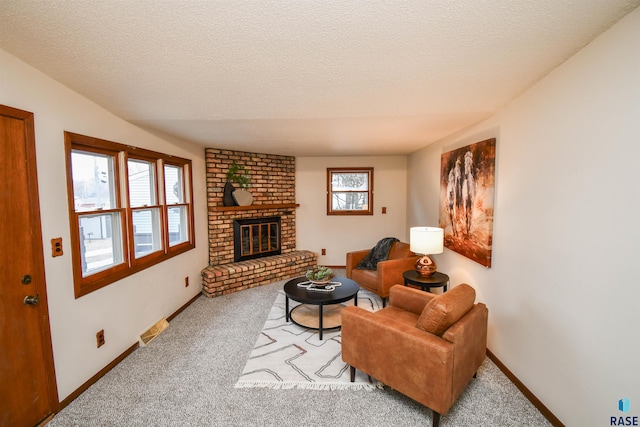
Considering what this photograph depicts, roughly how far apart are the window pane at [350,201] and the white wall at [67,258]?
11.0 ft

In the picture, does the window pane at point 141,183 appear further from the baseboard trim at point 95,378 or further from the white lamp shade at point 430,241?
the white lamp shade at point 430,241

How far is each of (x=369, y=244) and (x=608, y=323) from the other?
405 centimetres

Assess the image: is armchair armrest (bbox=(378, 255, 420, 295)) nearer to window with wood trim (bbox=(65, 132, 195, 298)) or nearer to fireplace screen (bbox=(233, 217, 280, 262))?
fireplace screen (bbox=(233, 217, 280, 262))

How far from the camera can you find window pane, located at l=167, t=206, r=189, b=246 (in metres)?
3.57

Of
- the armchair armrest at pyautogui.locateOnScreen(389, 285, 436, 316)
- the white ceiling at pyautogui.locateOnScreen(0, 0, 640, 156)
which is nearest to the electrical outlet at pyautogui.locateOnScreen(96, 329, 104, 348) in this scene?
the white ceiling at pyautogui.locateOnScreen(0, 0, 640, 156)

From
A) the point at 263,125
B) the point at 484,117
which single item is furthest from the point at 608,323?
the point at 263,125

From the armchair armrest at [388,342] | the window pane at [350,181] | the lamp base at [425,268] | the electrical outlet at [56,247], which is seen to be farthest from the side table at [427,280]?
the electrical outlet at [56,247]

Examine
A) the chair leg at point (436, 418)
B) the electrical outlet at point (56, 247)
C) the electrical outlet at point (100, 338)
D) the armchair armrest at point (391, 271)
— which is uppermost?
the electrical outlet at point (56, 247)

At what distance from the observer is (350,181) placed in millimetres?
5336

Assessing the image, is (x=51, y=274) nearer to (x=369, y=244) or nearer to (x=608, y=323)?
(x=608, y=323)

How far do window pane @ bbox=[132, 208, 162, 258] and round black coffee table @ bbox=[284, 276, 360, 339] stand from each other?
1617 mm

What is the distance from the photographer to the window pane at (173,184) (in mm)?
3451

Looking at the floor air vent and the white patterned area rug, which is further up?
the floor air vent

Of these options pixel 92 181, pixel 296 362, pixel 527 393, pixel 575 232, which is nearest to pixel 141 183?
pixel 92 181
